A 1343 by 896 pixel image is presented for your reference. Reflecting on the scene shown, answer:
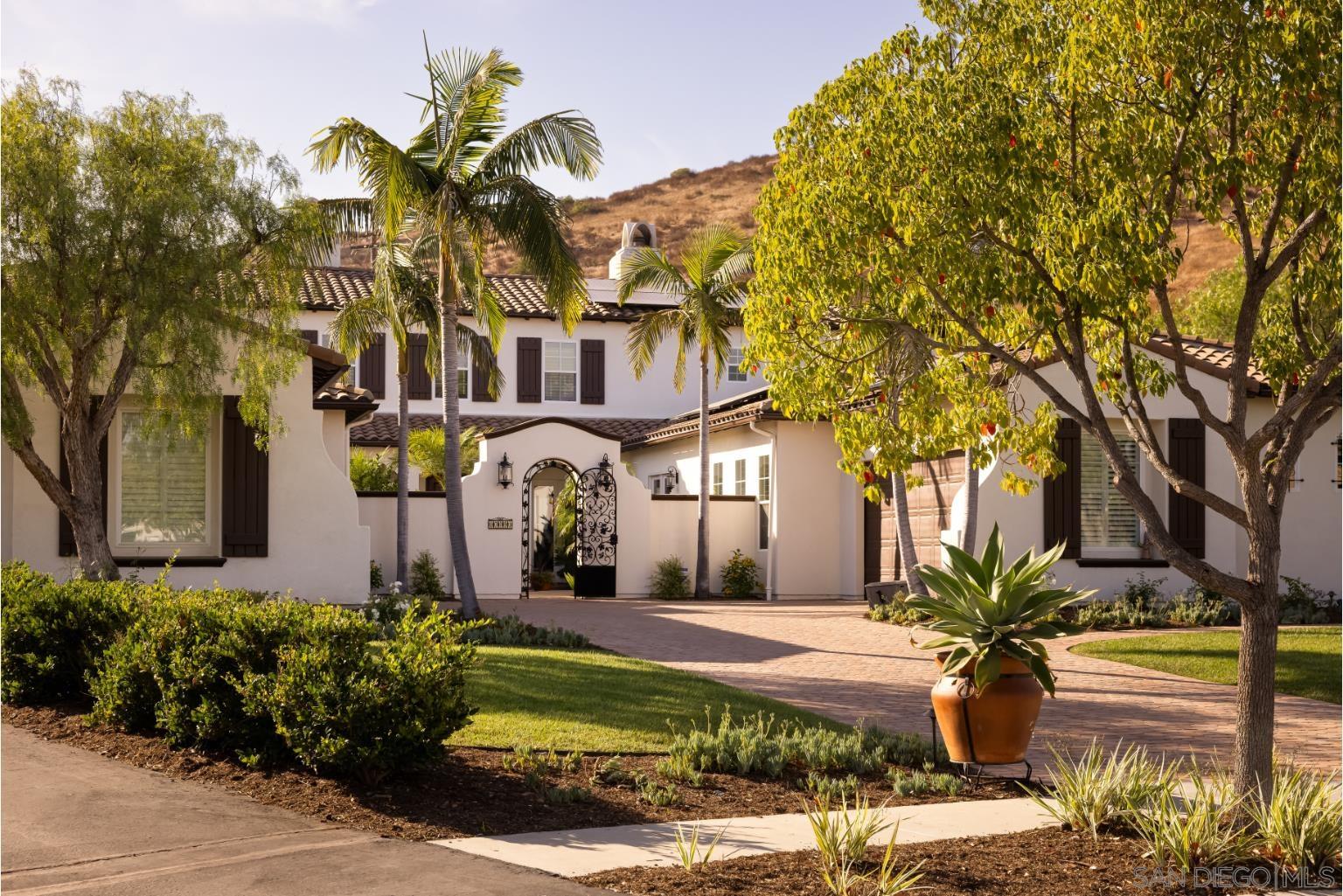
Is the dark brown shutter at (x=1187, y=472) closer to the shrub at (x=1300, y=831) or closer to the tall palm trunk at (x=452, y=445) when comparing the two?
the tall palm trunk at (x=452, y=445)

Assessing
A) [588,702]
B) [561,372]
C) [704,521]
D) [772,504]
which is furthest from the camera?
[561,372]

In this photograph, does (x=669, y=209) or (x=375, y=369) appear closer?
(x=375, y=369)

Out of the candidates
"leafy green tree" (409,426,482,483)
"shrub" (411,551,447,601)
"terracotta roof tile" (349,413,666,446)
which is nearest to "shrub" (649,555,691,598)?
"terracotta roof tile" (349,413,666,446)

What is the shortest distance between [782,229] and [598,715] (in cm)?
414

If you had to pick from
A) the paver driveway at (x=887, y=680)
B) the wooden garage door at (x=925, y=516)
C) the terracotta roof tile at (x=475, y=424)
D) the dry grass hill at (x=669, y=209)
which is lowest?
the paver driveway at (x=887, y=680)

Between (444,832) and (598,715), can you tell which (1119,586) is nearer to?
(598,715)

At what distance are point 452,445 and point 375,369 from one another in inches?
565

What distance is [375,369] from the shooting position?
31609 millimetres

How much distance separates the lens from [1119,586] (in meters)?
19.6

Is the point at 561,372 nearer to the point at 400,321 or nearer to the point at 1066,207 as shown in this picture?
the point at 400,321

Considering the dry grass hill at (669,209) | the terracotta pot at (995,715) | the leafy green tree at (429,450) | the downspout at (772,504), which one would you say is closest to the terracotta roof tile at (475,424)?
the leafy green tree at (429,450)

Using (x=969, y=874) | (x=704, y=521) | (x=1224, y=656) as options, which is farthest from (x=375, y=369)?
(x=969, y=874)

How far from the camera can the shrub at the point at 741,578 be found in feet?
85.1

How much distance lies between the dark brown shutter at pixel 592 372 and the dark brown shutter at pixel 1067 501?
50.3ft
